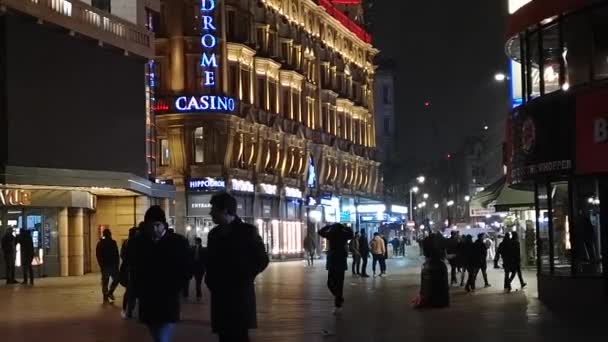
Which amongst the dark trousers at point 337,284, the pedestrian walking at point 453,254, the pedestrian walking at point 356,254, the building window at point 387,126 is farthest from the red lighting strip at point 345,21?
the dark trousers at point 337,284

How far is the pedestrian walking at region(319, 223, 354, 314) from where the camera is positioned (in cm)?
2089

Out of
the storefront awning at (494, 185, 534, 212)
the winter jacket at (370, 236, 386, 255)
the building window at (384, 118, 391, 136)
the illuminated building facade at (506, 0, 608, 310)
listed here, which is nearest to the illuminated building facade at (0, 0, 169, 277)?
the winter jacket at (370, 236, 386, 255)

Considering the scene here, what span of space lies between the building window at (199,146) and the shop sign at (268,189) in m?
6.45

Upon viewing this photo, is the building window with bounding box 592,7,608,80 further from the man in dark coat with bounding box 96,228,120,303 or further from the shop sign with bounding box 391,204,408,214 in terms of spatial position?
the shop sign with bounding box 391,204,408,214

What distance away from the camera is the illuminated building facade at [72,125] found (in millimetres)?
35000

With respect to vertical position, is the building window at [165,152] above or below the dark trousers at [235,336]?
above

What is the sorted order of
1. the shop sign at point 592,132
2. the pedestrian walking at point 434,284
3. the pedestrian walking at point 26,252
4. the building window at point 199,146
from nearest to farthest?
the shop sign at point 592,132 → the pedestrian walking at point 434,284 → the pedestrian walking at point 26,252 → the building window at point 199,146

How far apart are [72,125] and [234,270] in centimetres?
3025

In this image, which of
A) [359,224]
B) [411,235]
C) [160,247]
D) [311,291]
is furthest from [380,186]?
[160,247]

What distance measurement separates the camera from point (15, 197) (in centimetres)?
3584

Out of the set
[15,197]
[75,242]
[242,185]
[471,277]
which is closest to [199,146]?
[242,185]

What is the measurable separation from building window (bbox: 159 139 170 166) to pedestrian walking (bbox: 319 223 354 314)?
37.0 metres

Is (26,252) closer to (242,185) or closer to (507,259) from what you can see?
(507,259)

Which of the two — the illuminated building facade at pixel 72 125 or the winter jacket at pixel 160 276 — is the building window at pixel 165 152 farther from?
the winter jacket at pixel 160 276
